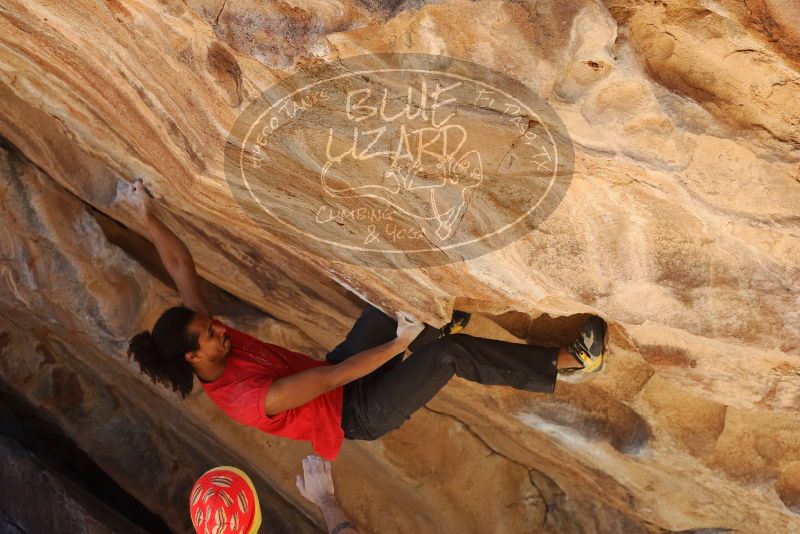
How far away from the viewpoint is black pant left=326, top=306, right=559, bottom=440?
8.36 ft

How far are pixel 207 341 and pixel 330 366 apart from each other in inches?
14.6

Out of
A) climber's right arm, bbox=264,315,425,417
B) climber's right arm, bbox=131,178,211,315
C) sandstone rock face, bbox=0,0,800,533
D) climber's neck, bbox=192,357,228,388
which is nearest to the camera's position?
sandstone rock face, bbox=0,0,800,533

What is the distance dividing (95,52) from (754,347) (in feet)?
6.27

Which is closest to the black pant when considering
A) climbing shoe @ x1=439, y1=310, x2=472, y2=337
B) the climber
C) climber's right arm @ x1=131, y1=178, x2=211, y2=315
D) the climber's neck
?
the climber

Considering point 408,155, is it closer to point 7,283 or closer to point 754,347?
point 754,347

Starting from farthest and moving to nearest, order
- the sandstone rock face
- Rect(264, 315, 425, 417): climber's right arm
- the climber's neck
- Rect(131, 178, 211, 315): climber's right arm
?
Rect(131, 178, 211, 315): climber's right arm < the climber's neck < Rect(264, 315, 425, 417): climber's right arm < the sandstone rock face

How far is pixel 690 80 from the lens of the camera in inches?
67.4

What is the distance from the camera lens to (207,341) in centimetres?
242

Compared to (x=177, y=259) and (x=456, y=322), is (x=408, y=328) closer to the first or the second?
(x=456, y=322)

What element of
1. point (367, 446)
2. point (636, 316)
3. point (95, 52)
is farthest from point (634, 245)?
point (367, 446)

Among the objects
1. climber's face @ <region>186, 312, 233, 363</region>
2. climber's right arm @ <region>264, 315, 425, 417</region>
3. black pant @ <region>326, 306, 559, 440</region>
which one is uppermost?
climber's face @ <region>186, 312, 233, 363</region>

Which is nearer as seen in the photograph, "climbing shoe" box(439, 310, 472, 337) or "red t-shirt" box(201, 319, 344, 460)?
"red t-shirt" box(201, 319, 344, 460)

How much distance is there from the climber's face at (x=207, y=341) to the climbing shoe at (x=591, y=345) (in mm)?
1059

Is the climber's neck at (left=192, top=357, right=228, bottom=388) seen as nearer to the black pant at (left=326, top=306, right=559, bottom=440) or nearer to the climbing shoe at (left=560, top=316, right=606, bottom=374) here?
the black pant at (left=326, top=306, right=559, bottom=440)
